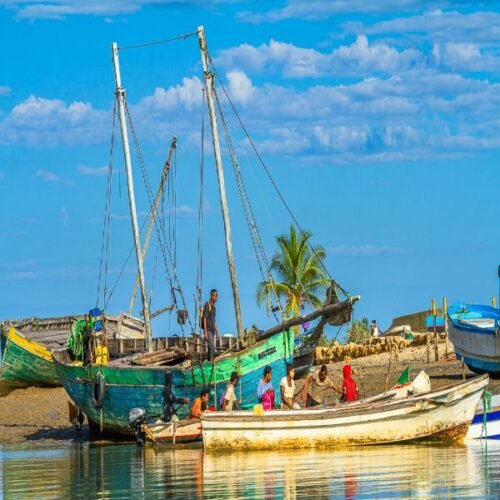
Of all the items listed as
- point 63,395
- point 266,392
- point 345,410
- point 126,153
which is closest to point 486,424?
point 345,410

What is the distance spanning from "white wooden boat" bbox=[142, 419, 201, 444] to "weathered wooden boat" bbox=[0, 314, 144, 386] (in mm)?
12310

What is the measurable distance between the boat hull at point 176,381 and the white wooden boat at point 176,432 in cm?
138

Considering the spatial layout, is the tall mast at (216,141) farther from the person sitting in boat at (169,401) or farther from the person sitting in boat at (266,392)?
the person sitting in boat at (266,392)

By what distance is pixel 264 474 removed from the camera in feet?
79.5

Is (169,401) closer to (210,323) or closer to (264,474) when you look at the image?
(210,323)

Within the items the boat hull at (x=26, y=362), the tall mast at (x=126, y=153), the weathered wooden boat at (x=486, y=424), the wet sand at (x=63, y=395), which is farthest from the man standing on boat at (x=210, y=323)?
the boat hull at (x=26, y=362)

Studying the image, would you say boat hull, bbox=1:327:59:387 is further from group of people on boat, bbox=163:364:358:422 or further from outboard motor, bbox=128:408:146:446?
group of people on boat, bbox=163:364:358:422

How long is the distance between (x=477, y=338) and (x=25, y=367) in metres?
15.8

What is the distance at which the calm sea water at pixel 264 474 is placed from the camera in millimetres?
21547

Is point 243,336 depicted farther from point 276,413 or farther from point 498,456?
point 498,456

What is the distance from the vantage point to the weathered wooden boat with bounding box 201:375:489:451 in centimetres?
2753

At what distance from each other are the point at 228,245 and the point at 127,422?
5.33m

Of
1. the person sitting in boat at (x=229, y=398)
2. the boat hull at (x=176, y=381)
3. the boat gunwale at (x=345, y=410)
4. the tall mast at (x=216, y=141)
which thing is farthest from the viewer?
the tall mast at (x=216, y=141)

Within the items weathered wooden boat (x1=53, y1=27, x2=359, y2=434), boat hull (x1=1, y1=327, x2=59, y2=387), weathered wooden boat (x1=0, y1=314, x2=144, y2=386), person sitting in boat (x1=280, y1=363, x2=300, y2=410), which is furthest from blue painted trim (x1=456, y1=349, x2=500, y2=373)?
boat hull (x1=1, y1=327, x2=59, y2=387)
